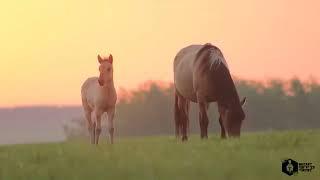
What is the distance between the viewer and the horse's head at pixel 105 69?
20.1m

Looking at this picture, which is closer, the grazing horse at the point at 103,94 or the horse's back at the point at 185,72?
the grazing horse at the point at 103,94

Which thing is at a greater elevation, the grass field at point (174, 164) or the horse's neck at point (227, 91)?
the horse's neck at point (227, 91)

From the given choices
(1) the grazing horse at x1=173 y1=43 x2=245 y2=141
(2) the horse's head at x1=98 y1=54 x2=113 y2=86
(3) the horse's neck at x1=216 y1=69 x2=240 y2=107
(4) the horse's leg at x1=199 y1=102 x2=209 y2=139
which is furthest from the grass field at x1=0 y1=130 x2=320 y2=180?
(2) the horse's head at x1=98 y1=54 x2=113 y2=86

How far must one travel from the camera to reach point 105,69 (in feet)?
66.1

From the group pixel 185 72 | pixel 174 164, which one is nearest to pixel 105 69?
pixel 185 72

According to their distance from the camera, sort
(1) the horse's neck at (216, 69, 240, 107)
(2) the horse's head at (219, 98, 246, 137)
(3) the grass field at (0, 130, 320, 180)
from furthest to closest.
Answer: (1) the horse's neck at (216, 69, 240, 107), (2) the horse's head at (219, 98, 246, 137), (3) the grass field at (0, 130, 320, 180)

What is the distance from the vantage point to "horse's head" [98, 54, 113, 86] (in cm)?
2012

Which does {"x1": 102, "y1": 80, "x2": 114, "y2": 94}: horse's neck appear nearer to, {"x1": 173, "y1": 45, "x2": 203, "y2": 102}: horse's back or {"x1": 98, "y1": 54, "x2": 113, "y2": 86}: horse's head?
{"x1": 98, "y1": 54, "x2": 113, "y2": 86}: horse's head

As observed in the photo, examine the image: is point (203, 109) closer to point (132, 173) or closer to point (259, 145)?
point (259, 145)

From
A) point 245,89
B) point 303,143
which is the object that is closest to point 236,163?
point 303,143

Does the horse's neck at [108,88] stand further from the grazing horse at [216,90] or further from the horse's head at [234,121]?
the horse's head at [234,121]

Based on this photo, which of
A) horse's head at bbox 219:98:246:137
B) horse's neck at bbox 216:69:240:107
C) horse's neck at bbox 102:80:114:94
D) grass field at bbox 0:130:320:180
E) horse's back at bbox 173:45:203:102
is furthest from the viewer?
horse's back at bbox 173:45:203:102

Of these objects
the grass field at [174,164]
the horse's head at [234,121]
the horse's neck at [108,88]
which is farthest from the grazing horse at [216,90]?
the grass field at [174,164]

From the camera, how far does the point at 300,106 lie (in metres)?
93.0
